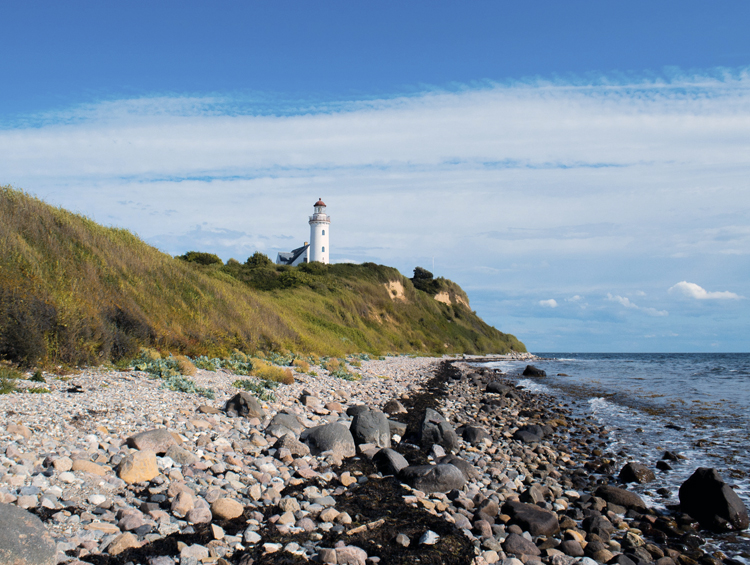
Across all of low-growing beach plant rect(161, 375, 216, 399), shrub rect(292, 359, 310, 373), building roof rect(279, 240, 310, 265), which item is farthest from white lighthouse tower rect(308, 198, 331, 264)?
low-growing beach plant rect(161, 375, 216, 399)

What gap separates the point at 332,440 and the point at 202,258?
41.2 meters

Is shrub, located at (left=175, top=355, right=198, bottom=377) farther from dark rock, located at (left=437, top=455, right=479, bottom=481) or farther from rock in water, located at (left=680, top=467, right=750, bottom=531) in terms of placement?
rock in water, located at (left=680, top=467, right=750, bottom=531)

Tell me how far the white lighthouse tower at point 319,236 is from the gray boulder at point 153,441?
59.6m

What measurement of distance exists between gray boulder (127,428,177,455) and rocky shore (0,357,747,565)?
0.07 feet

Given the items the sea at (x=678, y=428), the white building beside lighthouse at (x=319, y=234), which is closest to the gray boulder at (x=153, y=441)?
the sea at (x=678, y=428)

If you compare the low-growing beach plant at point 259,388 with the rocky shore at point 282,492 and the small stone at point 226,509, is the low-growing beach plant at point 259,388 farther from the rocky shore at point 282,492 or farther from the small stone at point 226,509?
the small stone at point 226,509

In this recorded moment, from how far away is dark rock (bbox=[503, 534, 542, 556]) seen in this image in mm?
5180

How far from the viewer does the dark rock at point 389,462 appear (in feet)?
23.3

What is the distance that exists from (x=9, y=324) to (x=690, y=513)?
11857 millimetres

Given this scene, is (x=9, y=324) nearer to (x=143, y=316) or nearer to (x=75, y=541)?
(x=143, y=316)

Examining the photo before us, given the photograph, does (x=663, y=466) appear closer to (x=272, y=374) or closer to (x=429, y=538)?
(x=429, y=538)

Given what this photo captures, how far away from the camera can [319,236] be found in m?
65.8

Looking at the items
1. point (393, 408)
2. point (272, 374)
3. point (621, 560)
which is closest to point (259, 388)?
point (272, 374)

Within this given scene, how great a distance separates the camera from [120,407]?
741 cm
